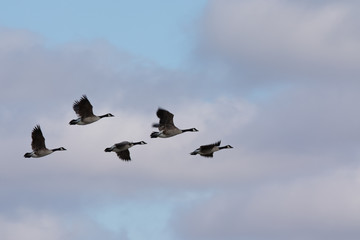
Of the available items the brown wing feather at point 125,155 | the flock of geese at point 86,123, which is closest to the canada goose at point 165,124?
the flock of geese at point 86,123

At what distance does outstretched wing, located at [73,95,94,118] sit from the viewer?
190 meters

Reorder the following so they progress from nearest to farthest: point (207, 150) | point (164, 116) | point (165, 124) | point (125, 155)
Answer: point (164, 116) → point (165, 124) → point (207, 150) → point (125, 155)

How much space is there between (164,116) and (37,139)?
10.3 m

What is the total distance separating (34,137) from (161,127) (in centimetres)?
1014

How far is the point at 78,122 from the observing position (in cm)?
19050

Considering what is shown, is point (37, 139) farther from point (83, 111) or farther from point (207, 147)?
point (207, 147)

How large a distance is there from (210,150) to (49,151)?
12.8 meters

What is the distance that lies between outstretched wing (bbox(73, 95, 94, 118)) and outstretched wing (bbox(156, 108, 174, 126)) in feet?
18.2

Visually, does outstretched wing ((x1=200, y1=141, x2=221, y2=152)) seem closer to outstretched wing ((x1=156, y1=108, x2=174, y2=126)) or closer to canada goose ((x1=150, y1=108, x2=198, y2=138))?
canada goose ((x1=150, y1=108, x2=198, y2=138))

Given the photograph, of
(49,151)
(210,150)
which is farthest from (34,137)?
(210,150)

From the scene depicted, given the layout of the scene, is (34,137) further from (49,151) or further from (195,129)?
(195,129)

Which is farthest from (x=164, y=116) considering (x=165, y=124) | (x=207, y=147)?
(x=207, y=147)

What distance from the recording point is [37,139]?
190 m

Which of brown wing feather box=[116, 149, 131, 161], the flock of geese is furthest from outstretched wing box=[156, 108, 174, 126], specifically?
brown wing feather box=[116, 149, 131, 161]
